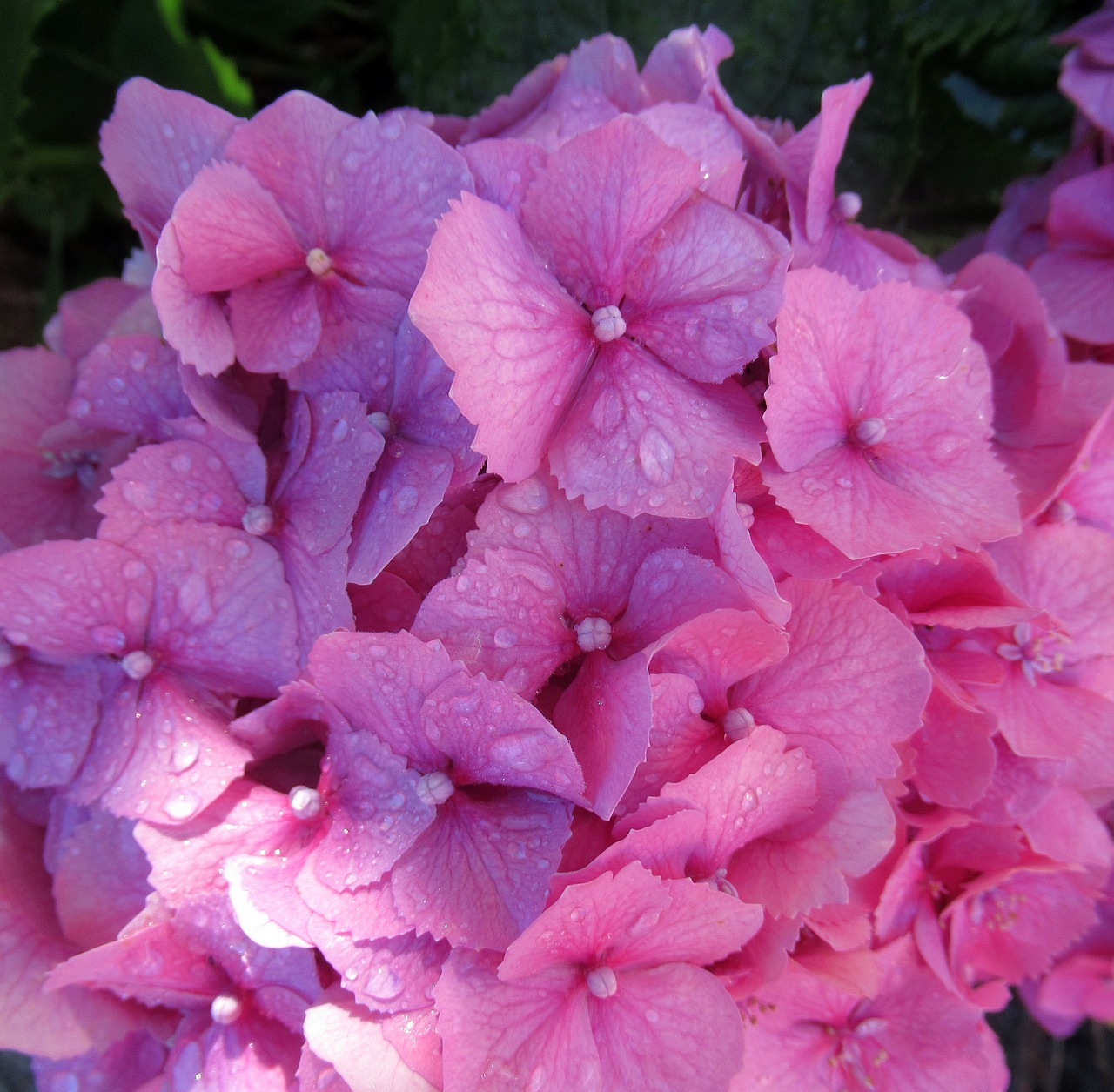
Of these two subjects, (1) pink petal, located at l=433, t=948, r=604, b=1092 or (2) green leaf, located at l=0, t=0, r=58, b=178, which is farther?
(2) green leaf, located at l=0, t=0, r=58, b=178

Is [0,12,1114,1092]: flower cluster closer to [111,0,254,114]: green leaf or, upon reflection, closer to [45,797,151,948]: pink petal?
[45,797,151,948]: pink petal

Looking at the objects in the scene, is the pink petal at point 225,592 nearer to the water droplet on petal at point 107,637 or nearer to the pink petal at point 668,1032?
the water droplet on petal at point 107,637

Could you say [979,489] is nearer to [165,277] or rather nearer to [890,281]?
[890,281]

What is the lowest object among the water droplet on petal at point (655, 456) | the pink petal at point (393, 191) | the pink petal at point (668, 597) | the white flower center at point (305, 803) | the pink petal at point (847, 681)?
the white flower center at point (305, 803)

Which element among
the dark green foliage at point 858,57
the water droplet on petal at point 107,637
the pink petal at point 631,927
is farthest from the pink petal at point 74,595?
the dark green foliage at point 858,57

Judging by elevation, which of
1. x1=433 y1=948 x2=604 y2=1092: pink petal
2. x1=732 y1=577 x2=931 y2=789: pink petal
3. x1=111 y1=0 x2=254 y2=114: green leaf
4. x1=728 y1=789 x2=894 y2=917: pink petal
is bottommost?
x1=433 y1=948 x2=604 y2=1092: pink petal

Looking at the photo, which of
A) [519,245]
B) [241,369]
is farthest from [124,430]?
[519,245]

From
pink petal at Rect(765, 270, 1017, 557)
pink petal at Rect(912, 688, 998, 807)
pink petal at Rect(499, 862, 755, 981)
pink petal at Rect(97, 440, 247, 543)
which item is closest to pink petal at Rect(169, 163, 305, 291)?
pink petal at Rect(97, 440, 247, 543)

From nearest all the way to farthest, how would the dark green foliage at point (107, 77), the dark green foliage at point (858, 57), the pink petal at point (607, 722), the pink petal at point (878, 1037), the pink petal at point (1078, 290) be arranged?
the pink petal at point (607, 722), the pink petal at point (878, 1037), the pink petal at point (1078, 290), the dark green foliage at point (858, 57), the dark green foliage at point (107, 77)
